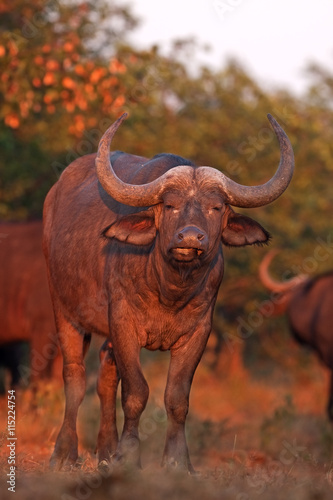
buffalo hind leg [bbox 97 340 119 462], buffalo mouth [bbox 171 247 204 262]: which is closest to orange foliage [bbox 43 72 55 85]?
buffalo hind leg [bbox 97 340 119 462]

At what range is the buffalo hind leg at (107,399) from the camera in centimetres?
706

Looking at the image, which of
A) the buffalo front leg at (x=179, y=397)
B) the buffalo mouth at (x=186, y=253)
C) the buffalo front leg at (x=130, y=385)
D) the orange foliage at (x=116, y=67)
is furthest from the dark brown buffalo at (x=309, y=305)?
the buffalo mouth at (x=186, y=253)

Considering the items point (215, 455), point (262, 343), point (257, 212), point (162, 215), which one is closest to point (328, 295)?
point (257, 212)

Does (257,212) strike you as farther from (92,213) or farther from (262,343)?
(92,213)

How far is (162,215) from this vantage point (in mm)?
6094

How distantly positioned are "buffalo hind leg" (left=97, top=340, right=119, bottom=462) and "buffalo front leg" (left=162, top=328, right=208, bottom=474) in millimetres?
860

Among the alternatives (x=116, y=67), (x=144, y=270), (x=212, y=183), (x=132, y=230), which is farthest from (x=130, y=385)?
(x=116, y=67)

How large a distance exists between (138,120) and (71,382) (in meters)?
6.30

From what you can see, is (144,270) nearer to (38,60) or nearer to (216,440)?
(216,440)

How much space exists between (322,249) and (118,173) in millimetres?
11741

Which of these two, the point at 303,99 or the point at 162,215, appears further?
the point at 303,99

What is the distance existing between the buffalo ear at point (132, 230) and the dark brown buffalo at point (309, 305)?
30.7 ft

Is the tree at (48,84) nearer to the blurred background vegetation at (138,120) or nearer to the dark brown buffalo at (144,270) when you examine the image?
the blurred background vegetation at (138,120)

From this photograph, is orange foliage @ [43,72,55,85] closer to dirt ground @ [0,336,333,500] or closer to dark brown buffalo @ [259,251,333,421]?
dirt ground @ [0,336,333,500]
